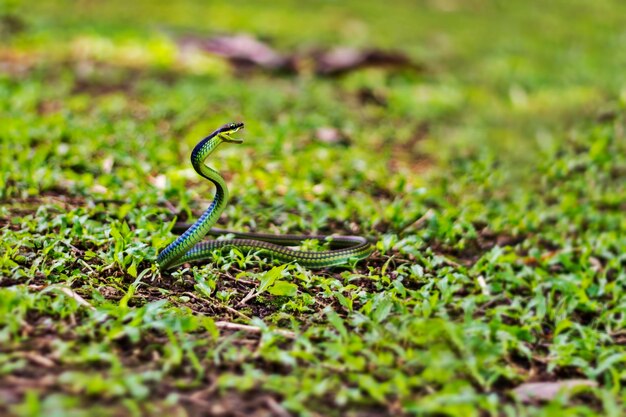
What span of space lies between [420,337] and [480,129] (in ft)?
15.2

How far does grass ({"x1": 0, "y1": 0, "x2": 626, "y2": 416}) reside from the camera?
2699 millimetres

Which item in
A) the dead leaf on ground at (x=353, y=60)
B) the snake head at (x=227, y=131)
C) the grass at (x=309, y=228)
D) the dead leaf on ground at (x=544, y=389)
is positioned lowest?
the dead leaf on ground at (x=544, y=389)

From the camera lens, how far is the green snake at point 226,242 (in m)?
3.27

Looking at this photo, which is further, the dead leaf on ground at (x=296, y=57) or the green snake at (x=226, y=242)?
the dead leaf on ground at (x=296, y=57)

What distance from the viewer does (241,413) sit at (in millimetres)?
2494

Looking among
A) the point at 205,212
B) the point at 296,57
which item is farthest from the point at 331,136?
the point at 205,212

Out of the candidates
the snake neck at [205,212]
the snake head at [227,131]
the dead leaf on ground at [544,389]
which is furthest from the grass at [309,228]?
the snake head at [227,131]

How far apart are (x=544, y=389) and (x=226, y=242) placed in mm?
1742

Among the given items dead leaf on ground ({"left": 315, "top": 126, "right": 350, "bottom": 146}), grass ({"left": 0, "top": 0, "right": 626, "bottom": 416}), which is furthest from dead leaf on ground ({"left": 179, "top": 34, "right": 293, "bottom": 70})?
dead leaf on ground ({"left": 315, "top": 126, "right": 350, "bottom": 146})

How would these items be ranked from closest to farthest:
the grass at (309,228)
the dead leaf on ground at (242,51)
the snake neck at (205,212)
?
the grass at (309,228) < the snake neck at (205,212) < the dead leaf on ground at (242,51)

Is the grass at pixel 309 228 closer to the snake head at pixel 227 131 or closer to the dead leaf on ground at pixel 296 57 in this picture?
the dead leaf on ground at pixel 296 57

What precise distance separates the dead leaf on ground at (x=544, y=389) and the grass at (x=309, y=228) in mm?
31

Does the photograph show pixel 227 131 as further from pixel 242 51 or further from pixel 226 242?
pixel 242 51

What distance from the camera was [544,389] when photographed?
2908mm
